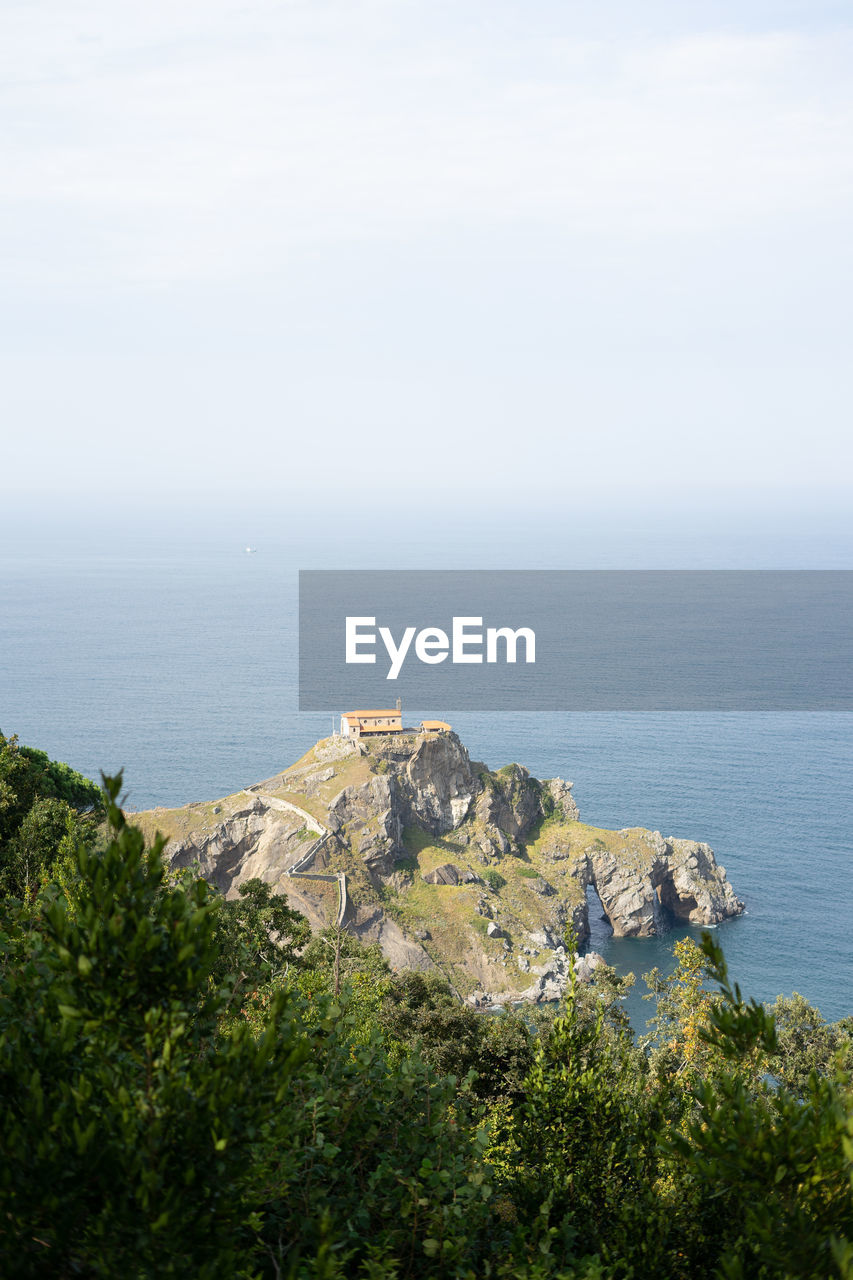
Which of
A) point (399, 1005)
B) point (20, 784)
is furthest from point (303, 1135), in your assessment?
point (20, 784)

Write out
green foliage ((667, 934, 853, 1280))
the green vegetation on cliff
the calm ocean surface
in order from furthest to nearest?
the calm ocean surface
green foliage ((667, 934, 853, 1280))
the green vegetation on cliff

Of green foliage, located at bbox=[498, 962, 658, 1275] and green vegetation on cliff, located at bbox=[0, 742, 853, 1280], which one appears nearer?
green vegetation on cliff, located at bbox=[0, 742, 853, 1280]

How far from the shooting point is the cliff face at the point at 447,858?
9450 centimetres

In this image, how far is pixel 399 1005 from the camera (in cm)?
2977

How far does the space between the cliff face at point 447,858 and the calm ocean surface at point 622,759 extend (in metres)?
5.94

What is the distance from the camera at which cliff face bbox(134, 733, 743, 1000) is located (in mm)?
94500

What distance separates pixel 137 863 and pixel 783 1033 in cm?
4625

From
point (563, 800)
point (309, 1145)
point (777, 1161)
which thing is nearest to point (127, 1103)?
point (309, 1145)

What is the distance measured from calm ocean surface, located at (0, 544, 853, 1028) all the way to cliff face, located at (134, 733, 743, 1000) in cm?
594

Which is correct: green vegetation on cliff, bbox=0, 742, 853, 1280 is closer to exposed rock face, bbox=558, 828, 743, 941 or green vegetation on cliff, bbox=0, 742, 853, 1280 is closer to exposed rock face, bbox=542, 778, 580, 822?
exposed rock face, bbox=558, 828, 743, 941

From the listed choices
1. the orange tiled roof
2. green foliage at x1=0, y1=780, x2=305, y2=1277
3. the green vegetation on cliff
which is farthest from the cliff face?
green foliage at x1=0, y1=780, x2=305, y2=1277

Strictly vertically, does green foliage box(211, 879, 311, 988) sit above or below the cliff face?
above

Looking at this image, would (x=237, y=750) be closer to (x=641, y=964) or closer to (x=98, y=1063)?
(x=641, y=964)

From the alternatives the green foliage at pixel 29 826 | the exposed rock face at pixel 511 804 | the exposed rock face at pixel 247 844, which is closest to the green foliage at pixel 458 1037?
the green foliage at pixel 29 826
